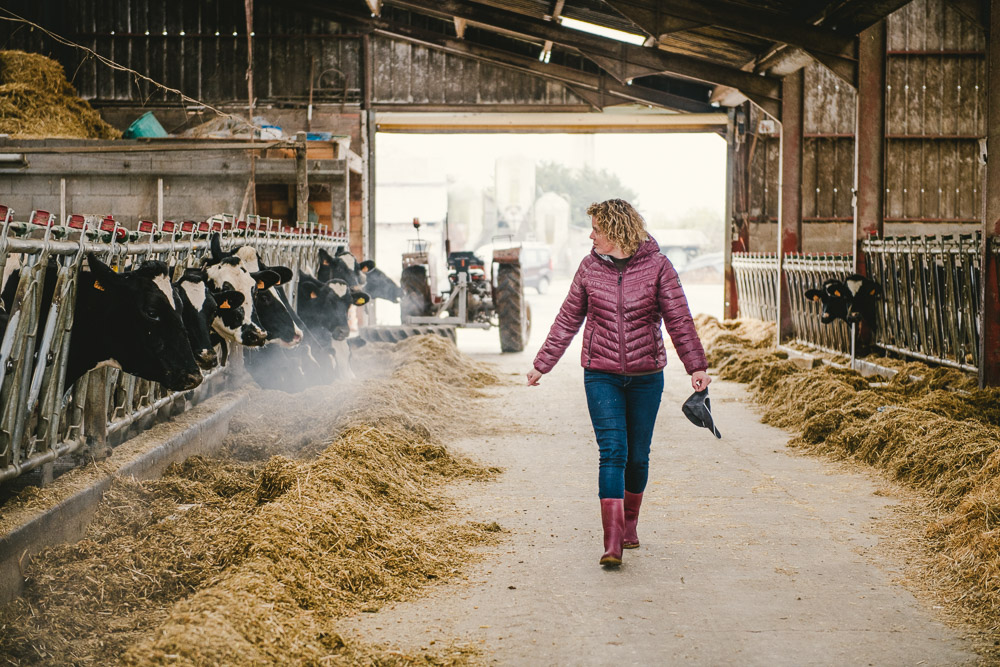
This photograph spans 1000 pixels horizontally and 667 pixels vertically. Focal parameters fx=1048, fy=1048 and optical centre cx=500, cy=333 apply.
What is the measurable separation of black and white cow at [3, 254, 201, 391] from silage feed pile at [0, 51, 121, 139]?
30.2 feet


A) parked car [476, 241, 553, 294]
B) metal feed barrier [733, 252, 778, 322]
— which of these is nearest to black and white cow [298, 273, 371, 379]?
metal feed barrier [733, 252, 778, 322]

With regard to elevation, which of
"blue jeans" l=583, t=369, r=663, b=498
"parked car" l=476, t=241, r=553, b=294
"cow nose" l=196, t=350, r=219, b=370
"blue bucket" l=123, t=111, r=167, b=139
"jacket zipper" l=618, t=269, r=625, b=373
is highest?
"blue bucket" l=123, t=111, r=167, b=139

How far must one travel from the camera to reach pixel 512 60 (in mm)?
19062

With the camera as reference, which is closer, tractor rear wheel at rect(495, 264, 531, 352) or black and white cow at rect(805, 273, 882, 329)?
black and white cow at rect(805, 273, 882, 329)

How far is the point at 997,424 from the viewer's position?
7969 mm

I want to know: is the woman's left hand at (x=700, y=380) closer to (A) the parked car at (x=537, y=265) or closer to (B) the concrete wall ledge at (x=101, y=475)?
(B) the concrete wall ledge at (x=101, y=475)

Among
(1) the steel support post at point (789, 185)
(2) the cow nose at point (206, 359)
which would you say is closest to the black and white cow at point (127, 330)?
(2) the cow nose at point (206, 359)

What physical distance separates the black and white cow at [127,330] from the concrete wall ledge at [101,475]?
23.5 inches

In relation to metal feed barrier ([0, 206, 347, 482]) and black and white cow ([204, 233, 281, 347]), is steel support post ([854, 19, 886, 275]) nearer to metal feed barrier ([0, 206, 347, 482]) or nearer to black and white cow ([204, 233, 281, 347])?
black and white cow ([204, 233, 281, 347])

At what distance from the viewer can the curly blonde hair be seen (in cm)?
521

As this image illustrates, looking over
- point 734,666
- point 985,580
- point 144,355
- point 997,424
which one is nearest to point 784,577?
point 985,580

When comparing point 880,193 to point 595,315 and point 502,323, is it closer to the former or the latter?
point 502,323

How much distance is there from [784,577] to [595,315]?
155cm

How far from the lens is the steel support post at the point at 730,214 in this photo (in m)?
20.3
